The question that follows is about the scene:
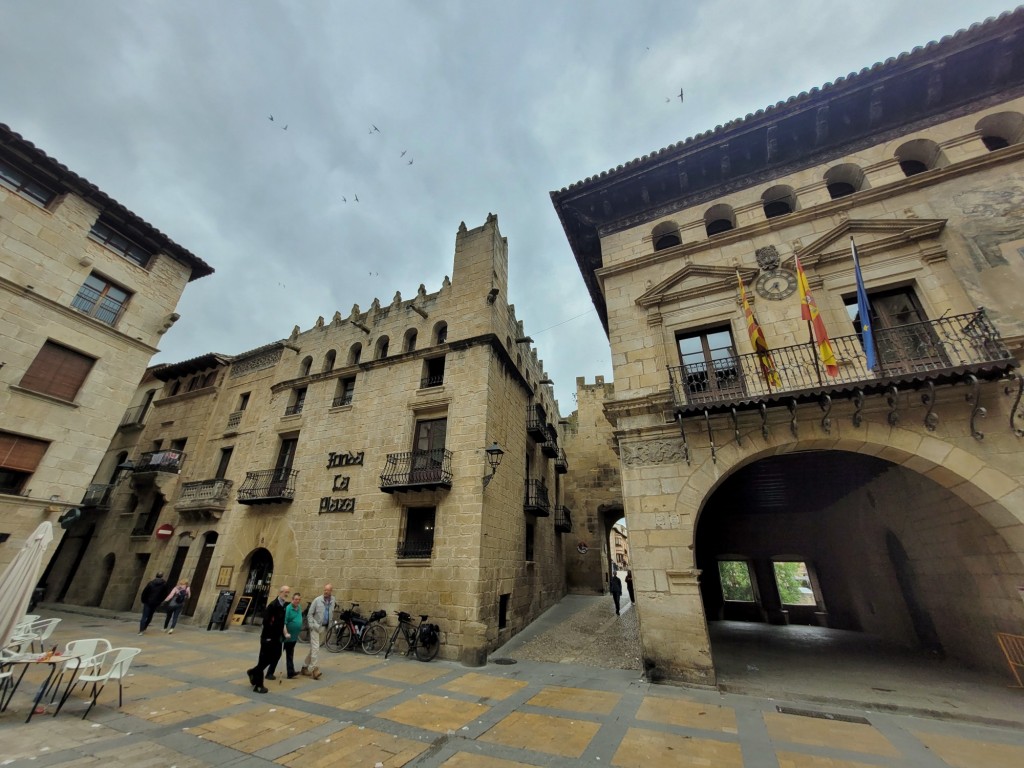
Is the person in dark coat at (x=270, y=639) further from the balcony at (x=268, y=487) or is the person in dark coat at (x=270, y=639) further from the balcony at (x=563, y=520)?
the balcony at (x=563, y=520)

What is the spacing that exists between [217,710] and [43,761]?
6.90ft

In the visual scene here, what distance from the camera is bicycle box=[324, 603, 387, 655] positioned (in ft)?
34.4

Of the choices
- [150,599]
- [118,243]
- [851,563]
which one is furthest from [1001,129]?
[118,243]

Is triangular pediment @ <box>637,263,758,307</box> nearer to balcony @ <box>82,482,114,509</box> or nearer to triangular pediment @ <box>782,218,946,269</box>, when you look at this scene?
triangular pediment @ <box>782,218,946,269</box>

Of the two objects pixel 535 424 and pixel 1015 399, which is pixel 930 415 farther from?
pixel 535 424

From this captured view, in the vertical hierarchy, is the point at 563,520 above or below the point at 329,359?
below

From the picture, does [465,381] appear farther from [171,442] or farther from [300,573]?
[171,442]

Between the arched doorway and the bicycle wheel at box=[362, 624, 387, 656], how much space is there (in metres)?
5.05

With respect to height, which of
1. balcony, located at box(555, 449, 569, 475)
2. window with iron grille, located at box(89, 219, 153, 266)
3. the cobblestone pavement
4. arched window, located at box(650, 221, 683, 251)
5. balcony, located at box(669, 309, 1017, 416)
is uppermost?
window with iron grille, located at box(89, 219, 153, 266)

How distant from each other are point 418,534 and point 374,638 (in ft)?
9.09

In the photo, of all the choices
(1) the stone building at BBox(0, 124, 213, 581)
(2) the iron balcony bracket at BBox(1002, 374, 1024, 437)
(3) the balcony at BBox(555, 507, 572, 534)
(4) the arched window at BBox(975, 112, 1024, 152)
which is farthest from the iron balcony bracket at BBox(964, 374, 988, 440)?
(1) the stone building at BBox(0, 124, 213, 581)

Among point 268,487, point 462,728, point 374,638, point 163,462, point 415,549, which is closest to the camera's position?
point 462,728

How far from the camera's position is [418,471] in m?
11.9

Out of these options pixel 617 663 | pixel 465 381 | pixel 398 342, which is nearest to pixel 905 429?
pixel 617 663
